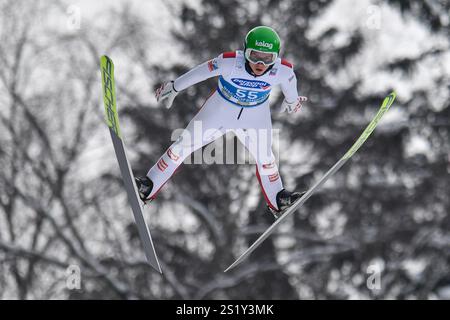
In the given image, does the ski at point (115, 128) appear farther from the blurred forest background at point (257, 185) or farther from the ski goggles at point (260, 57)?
the blurred forest background at point (257, 185)

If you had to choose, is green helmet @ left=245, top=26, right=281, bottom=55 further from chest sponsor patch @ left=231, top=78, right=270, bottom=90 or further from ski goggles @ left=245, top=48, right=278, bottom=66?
chest sponsor patch @ left=231, top=78, right=270, bottom=90

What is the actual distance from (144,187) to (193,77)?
990 millimetres

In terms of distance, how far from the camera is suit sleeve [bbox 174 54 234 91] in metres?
7.15

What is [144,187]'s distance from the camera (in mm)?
7555

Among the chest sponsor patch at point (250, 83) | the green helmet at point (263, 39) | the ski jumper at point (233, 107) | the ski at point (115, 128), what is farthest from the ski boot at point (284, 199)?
the green helmet at point (263, 39)

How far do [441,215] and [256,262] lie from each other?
13.8 feet

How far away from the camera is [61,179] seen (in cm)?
2025

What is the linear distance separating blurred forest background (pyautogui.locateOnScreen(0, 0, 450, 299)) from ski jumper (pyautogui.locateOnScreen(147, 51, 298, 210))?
9.75 m

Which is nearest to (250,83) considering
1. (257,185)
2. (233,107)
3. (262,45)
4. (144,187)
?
(233,107)

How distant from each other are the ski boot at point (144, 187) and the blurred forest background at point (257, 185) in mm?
9658

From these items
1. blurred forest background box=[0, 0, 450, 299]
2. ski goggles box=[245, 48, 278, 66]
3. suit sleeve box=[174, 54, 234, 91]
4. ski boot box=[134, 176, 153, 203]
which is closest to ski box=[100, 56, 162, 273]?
ski boot box=[134, 176, 153, 203]

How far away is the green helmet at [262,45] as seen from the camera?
6793mm

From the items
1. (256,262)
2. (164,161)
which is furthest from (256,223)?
(164,161)

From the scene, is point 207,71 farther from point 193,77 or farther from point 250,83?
point 250,83
